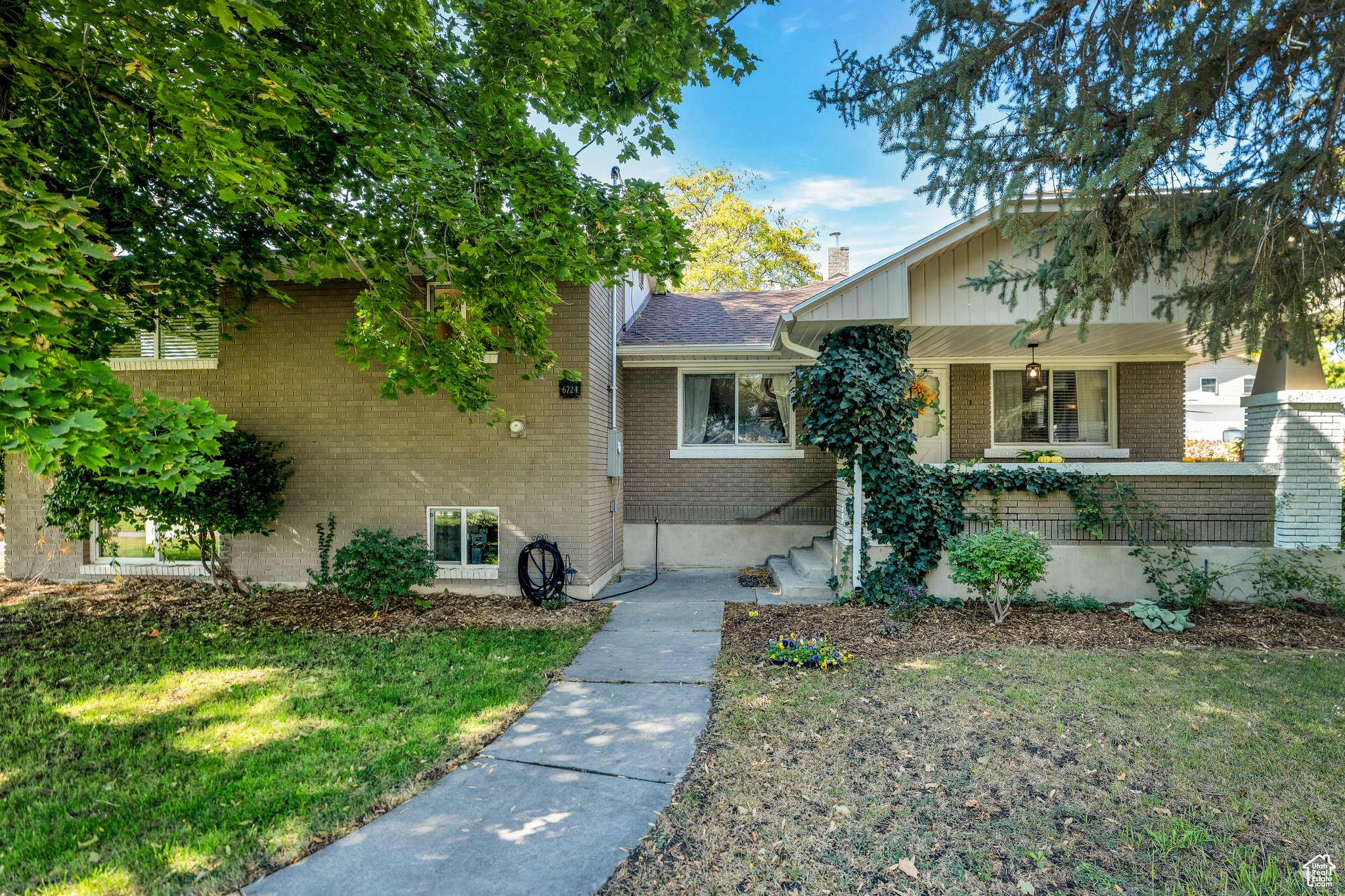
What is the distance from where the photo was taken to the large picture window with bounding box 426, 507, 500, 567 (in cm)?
824

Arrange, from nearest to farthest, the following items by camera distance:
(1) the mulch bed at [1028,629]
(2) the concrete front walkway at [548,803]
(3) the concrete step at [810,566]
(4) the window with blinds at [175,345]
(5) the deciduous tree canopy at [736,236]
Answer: (2) the concrete front walkway at [548,803]
(1) the mulch bed at [1028,629]
(3) the concrete step at [810,566]
(4) the window with blinds at [175,345]
(5) the deciduous tree canopy at [736,236]

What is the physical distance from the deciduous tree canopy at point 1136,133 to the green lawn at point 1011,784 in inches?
107

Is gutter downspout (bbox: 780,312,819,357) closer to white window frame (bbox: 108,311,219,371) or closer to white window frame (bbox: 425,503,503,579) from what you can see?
white window frame (bbox: 425,503,503,579)

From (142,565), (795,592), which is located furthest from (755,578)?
(142,565)

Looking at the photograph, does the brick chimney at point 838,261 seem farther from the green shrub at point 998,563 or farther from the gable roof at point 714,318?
the green shrub at point 998,563

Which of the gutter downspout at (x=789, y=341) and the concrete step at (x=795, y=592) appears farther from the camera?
the concrete step at (x=795, y=592)

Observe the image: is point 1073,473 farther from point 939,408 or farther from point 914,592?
point 939,408

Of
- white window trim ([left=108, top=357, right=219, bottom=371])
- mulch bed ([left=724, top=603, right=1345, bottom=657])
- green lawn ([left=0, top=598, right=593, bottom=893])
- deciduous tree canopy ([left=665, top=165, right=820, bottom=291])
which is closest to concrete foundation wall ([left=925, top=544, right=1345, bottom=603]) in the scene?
mulch bed ([left=724, top=603, right=1345, bottom=657])

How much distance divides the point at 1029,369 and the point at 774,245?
1606 cm

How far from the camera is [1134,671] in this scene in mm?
5242

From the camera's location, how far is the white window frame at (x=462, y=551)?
8180mm

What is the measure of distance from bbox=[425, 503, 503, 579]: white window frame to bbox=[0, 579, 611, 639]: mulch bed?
0.92 feet

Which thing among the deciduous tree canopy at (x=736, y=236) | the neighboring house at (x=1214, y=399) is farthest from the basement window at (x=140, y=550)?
the neighboring house at (x=1214, y=399)

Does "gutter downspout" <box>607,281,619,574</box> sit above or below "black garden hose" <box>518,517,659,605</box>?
above
